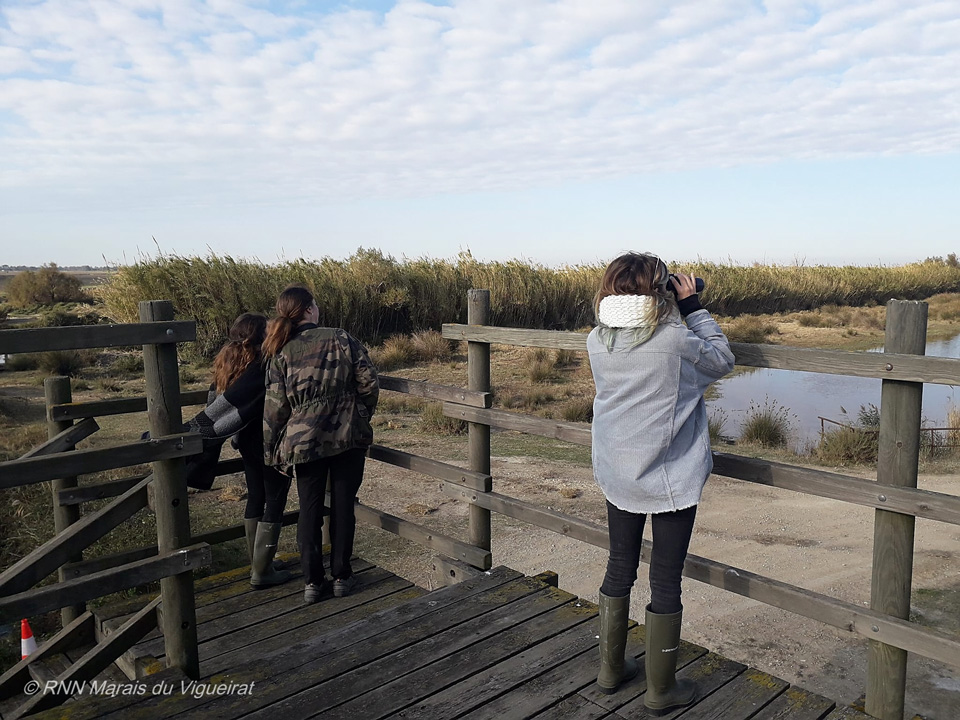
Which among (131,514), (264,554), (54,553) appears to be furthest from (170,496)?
(264,554)

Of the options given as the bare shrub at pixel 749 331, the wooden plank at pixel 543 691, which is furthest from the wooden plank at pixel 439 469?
the bare shrub at pixel 749 331

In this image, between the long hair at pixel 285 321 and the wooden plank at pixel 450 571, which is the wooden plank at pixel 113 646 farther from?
the wooden plank at pixel 450 571

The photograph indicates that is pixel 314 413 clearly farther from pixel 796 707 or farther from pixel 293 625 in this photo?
pixel 796 707

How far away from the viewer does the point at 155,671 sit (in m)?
3.34

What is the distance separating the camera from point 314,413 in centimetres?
385

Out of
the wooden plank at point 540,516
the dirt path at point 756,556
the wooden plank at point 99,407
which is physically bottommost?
the dirt path at point 756,556

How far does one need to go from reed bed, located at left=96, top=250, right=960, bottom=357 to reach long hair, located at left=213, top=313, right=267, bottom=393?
575 inches

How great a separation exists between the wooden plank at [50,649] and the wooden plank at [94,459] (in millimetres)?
1810

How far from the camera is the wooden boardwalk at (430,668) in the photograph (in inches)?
111

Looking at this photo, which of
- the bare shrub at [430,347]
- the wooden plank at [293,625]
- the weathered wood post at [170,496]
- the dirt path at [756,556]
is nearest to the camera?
the weathered wood post at [170,496]

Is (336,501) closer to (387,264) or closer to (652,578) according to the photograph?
(652,578)

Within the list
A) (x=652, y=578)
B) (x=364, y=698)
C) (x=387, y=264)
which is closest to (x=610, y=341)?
(x=652, y=578)

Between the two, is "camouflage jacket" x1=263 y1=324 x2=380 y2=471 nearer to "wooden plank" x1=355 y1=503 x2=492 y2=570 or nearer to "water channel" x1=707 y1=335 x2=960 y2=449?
"wooden plank" x1=355 y1=503 x2=492 y2=570

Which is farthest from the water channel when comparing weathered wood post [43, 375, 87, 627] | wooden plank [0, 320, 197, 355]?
wooden plank [0, 320, 197, 355]
